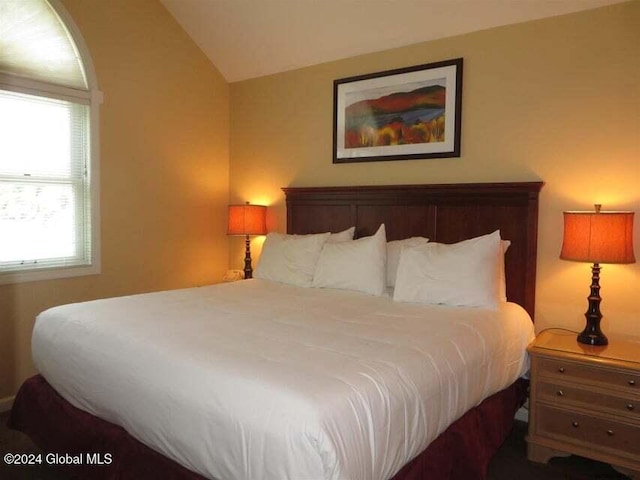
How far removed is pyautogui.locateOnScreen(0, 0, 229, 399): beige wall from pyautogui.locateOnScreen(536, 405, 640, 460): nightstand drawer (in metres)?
2.91

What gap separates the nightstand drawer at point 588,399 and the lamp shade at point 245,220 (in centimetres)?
246

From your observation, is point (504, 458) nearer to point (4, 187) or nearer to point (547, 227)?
point (547, 227)

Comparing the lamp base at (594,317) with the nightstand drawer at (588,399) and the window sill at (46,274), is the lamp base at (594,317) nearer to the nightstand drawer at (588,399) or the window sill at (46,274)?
the nightstand drawer at (588,399)

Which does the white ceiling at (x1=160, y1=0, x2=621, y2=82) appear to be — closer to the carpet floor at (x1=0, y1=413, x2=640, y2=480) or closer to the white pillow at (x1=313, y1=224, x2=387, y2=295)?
the white pillow at (x1=313, y1=224, x2=387, y2=295)

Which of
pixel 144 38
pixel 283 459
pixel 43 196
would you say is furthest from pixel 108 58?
pixel 283 459

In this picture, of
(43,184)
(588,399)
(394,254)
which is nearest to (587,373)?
(588,399)

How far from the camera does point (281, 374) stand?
4.82ft

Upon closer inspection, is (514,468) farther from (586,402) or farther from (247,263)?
(247,263)

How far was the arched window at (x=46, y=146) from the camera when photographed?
2.92 meters

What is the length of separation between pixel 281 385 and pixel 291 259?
1941 millimetres

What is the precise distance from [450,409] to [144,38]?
3.40 m

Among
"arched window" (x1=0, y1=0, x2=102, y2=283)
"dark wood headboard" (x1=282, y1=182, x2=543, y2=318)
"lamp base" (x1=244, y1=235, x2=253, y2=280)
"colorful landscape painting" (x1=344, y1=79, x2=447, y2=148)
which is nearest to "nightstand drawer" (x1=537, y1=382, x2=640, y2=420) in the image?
"dark wood headboard" (x1=282, y1=182, x2=543, y2=318)

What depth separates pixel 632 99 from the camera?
250cm

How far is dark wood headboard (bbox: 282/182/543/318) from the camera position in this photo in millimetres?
2797
